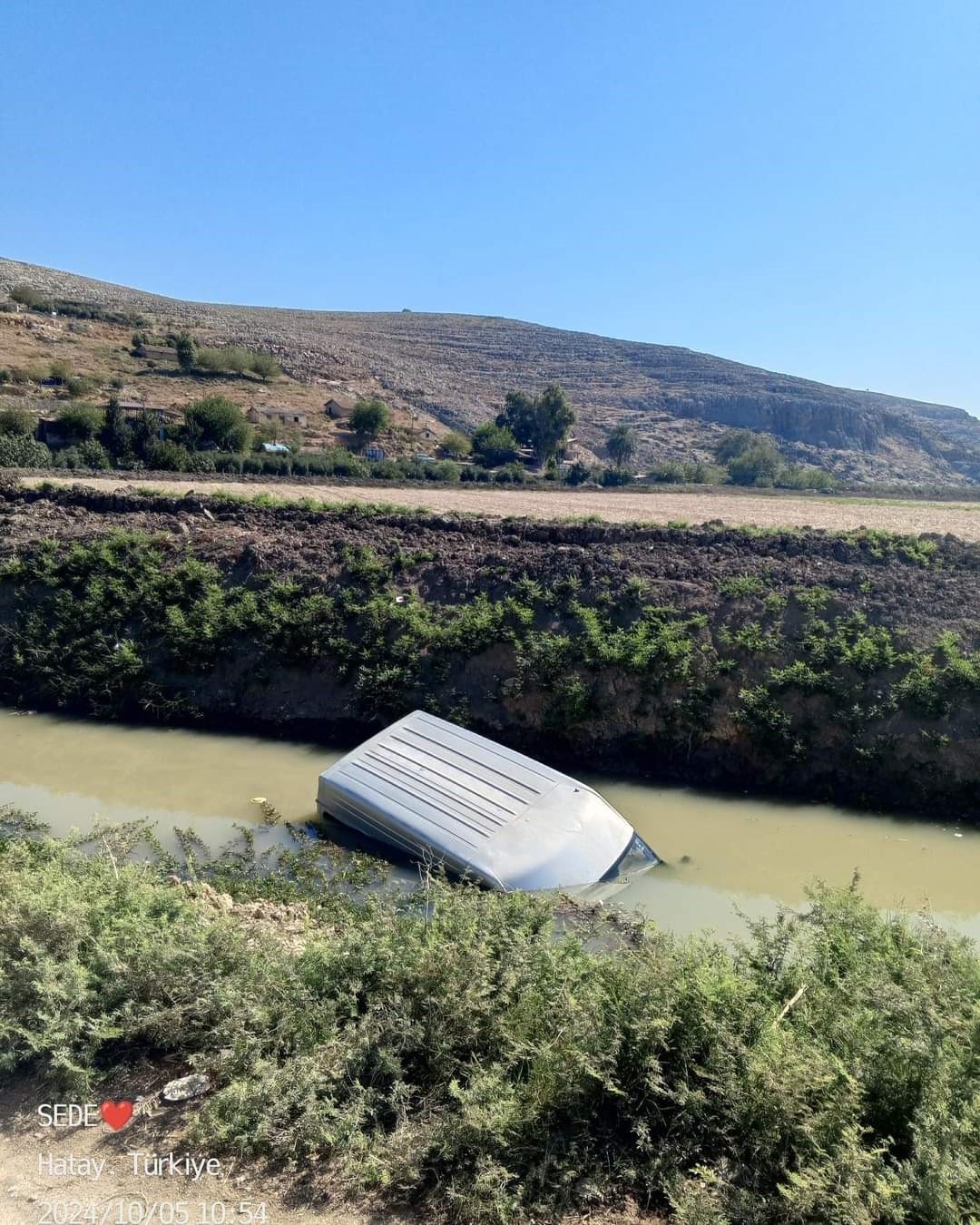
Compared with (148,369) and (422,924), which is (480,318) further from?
(422,924)

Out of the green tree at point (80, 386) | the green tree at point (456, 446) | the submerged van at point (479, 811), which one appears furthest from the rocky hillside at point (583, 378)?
the submerged van at point (479, 811)

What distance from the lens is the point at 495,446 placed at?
6091 cm

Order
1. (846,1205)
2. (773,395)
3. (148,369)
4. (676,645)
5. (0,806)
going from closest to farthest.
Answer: (846,1205) → (0,806) → (676,645) → (148,369) → (773,395)

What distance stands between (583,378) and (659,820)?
104m

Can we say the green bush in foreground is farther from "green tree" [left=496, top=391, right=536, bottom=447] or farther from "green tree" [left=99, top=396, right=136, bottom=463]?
"green tree" [left=496, top=391, right=536, bottom=447]

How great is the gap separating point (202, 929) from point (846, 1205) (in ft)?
15.3

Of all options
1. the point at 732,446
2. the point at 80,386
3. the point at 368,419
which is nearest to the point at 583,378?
the point at 732,446

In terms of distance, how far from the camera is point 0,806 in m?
11.2

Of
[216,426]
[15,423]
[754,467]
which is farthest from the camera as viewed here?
[754,467]

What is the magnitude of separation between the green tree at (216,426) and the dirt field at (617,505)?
1667cm

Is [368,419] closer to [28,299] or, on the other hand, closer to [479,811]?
[28,299]

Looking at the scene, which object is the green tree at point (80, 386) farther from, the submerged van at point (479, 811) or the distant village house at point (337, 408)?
the submerged van at point (479, 811)

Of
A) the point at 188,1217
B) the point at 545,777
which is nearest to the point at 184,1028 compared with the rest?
the point at 188,1217

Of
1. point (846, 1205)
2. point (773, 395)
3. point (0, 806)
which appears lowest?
point (0, 806)
